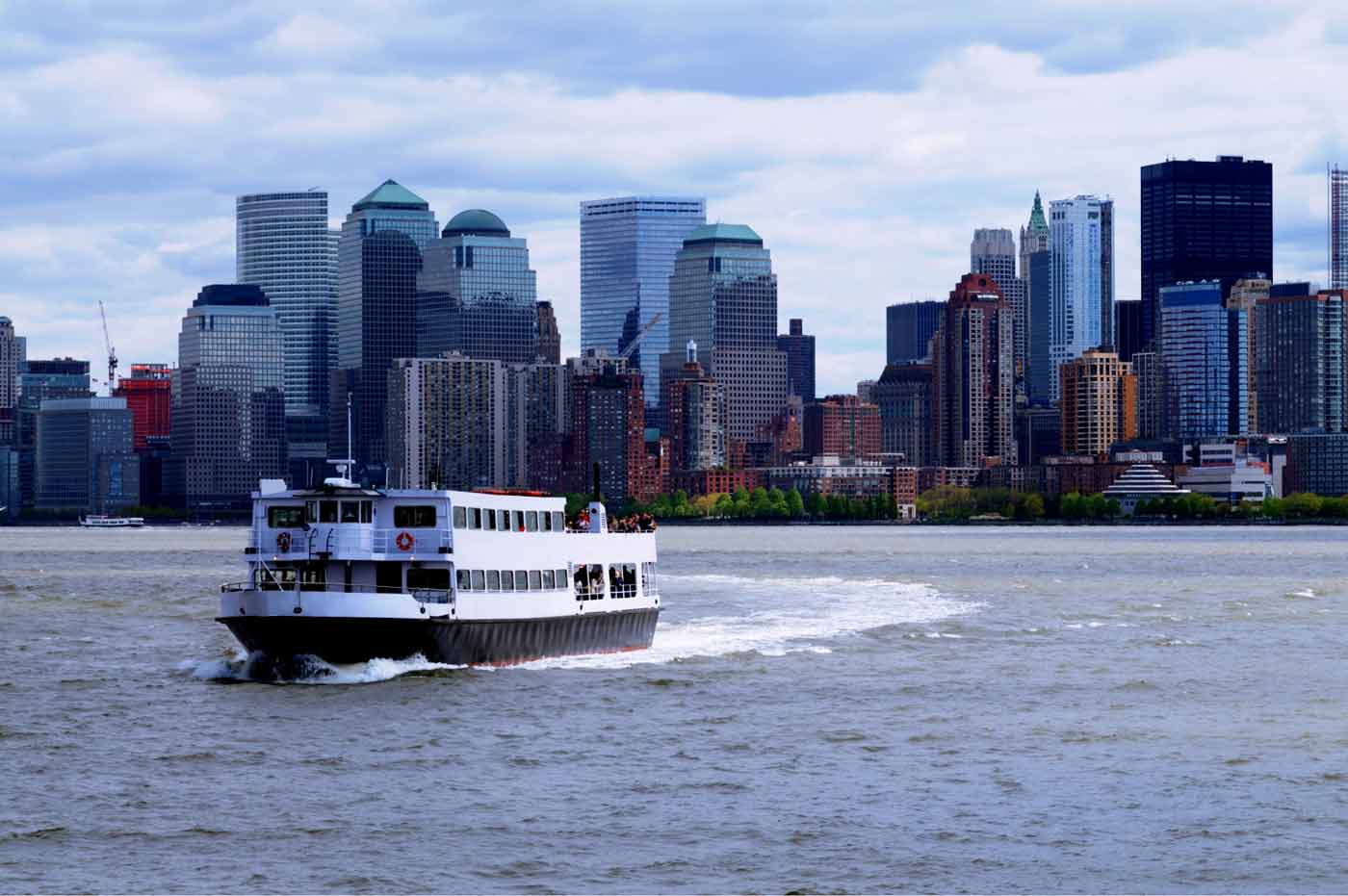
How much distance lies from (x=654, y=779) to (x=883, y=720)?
12618 millimetres

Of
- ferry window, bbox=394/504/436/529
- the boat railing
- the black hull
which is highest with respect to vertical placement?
ferry window, bbox=394/504/436/529

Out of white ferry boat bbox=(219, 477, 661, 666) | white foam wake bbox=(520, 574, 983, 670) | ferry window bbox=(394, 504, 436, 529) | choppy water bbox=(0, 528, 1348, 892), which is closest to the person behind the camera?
choppy water bbox=(0, 528, 1348, 892)

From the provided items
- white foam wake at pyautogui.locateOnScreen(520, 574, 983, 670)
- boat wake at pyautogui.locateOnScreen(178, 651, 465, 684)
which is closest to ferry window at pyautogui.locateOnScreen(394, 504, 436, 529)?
boat wake at pyautogui.locateOnScreen(178, 651, 465, 684)

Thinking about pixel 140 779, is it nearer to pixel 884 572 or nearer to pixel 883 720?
pixel 883 720

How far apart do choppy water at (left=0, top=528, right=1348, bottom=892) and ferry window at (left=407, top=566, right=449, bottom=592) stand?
110 inches

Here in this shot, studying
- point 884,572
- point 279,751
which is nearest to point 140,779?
point 279,751

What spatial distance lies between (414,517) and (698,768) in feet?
69.2

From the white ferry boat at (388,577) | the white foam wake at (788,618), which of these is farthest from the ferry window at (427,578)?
the white foam wake at (788,618)

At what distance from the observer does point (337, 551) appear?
73812 mm

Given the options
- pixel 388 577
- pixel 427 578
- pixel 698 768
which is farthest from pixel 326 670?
pixel 698 768

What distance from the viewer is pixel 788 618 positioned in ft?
367

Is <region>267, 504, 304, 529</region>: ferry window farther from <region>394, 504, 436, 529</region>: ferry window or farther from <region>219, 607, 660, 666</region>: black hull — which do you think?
<region>219, 607, 660, 666</region>: black hull

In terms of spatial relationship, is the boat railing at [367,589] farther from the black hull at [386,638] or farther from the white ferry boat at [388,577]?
the black hull at [386,638]

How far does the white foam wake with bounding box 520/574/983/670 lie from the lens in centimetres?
8969
